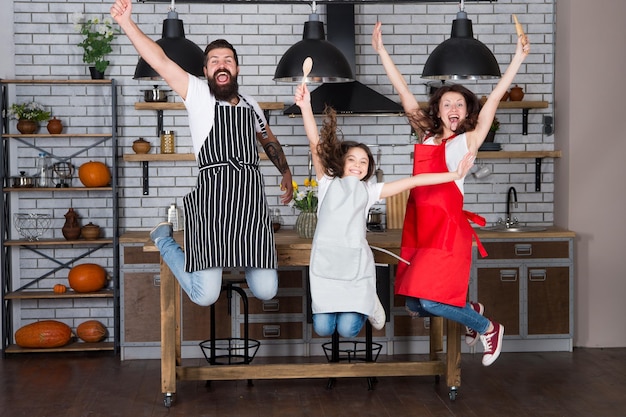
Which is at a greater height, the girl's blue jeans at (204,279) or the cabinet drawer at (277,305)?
the girl's blue jeans at (204,279)

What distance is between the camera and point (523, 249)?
22.3 ft

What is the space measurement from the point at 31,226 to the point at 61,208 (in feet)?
1.02

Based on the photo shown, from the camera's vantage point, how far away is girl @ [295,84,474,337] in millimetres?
4934

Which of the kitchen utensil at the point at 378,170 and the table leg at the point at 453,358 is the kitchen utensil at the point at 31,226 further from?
the table leg at the point at 453,358

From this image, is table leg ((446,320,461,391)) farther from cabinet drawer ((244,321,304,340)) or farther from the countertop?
cabinet drawer ((244,321,304,340))

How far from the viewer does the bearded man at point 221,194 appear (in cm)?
497

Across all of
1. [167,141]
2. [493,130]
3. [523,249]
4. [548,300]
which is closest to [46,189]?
[167,141]

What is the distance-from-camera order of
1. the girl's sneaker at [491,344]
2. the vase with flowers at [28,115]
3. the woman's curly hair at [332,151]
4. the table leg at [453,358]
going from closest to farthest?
the woman's curly hair at [332,151] < the girl's sneaker at [491,344] < the table leg at [453,358] < the vase with flowers at [28,115]

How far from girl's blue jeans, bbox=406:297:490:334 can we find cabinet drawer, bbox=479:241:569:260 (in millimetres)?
1629

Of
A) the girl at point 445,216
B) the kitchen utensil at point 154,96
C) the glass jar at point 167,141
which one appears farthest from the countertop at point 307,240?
the kitchen utensil at point 154,96

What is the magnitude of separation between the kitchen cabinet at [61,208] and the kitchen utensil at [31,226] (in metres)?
0.09

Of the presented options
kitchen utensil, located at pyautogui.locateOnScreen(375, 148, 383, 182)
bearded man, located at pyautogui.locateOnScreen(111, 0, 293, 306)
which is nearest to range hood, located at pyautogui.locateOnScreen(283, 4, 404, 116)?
kitchen utensil, located at pyautogui.locateOnScreen(375, 148, 383, 182)

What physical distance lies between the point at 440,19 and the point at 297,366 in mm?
3220

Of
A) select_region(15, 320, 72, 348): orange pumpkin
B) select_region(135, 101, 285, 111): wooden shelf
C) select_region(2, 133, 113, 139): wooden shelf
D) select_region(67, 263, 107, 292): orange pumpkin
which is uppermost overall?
select_region(135, 101, 285, 111): wooden shelf
